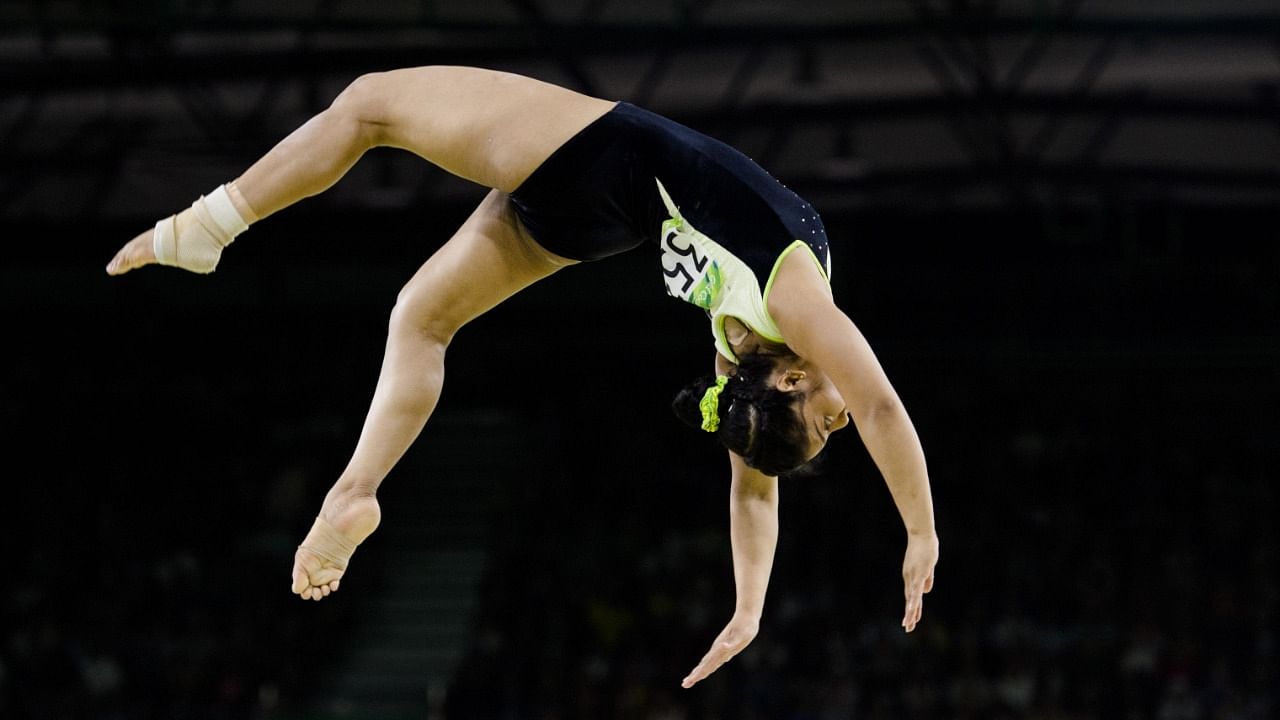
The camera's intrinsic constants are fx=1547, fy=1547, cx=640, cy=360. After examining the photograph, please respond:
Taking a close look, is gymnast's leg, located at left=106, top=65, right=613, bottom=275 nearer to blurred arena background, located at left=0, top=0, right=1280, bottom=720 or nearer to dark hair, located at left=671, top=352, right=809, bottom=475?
dark hair, located at left=671, top=352, right=809, bottom=475

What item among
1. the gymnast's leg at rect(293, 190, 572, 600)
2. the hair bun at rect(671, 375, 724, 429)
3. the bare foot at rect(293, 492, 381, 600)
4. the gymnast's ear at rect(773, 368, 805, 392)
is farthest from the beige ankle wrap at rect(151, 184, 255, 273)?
the gymnast's ear at rect(773, 368, 805, 392)

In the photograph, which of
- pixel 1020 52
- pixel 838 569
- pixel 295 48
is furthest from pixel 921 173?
pixel 295 48

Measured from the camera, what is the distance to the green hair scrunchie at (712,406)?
382cm

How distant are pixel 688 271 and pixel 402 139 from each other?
0.85 metres

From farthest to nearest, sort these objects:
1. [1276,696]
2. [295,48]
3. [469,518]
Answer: [469,518] < [1276,696] < [295,48]

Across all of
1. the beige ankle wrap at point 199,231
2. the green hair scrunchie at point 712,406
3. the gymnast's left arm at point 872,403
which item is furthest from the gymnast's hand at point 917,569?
the beige ankle wrap at point 199,231

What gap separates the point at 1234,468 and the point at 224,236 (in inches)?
425

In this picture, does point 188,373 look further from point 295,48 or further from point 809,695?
point 809,695

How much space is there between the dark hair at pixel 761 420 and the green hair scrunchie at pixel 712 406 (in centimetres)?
1

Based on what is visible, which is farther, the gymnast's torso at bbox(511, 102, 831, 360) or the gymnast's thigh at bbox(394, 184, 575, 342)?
the gymnast's thigh at bbox(394, 184, 575, 342)

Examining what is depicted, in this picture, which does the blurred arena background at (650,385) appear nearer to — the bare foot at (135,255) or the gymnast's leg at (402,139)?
the gymnast's leg at (402,139)

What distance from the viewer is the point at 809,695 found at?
11258 millimetres

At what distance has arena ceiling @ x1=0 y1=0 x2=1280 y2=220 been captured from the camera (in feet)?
31.4

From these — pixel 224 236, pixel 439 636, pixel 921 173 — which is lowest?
pixel 439 636
